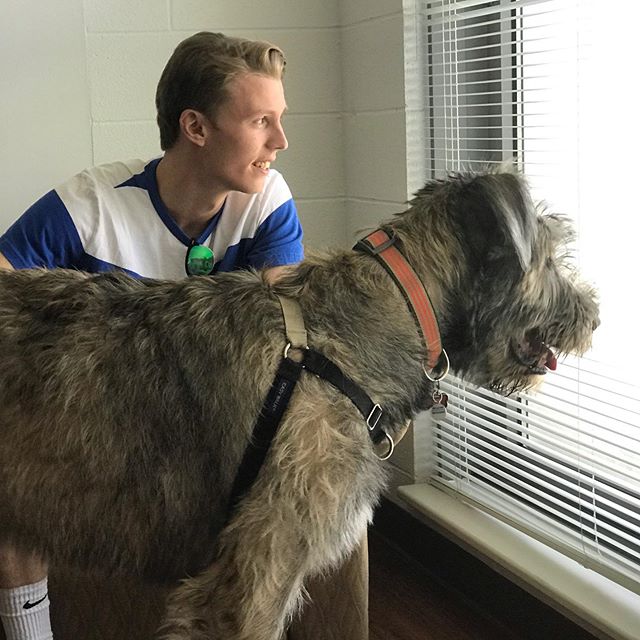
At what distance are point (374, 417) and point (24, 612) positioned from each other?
0.99m

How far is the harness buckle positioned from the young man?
0.77 metres

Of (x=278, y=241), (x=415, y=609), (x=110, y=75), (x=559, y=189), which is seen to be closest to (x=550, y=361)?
(x=559, y=189)

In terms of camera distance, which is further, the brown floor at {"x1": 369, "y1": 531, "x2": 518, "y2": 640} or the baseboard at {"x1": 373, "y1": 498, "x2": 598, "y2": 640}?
the brown floor at {"x1": 369, "y1": 531, "x2": 518, "y2": 640}

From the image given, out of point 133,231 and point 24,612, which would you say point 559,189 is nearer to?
point 133,231

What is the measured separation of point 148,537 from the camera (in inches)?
60.6

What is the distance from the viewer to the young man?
2209 mm

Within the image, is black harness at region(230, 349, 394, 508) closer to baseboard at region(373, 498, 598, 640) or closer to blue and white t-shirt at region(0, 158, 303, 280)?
blue and white t-shirt at region(0, 158, 303, 280)

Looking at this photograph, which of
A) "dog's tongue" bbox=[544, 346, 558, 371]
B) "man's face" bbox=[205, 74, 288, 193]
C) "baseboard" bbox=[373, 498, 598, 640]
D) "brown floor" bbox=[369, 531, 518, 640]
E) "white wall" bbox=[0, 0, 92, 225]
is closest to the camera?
"dog's tongue" bbox=[544, 346, 558, 371]

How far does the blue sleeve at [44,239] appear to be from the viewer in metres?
2.22

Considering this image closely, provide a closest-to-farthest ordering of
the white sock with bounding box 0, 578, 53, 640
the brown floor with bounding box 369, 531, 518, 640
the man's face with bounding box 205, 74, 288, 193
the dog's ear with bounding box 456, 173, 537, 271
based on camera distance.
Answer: the dog's ear with bounding box 456, 173, 537, 271 < the white sock with bounding box 0, 578, 53, 640 < the man's face with bounding box 205, 74, 288, 193 < the brown floor with bounding box 369, 531, 518, 640

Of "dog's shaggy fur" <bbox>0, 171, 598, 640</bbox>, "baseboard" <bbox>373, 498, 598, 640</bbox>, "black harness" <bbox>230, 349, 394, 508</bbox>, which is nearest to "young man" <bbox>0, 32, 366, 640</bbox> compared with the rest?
"baseboard" <bbox>373, 498, 598, 640</bbox>

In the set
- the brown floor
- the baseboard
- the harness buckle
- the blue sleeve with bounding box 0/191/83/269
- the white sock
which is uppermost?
the blue sleeve with bounding box 0/191/83/269

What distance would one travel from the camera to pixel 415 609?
2.64 meters

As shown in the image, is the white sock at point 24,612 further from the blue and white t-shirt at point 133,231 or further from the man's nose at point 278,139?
the man's nose at point 278,139
